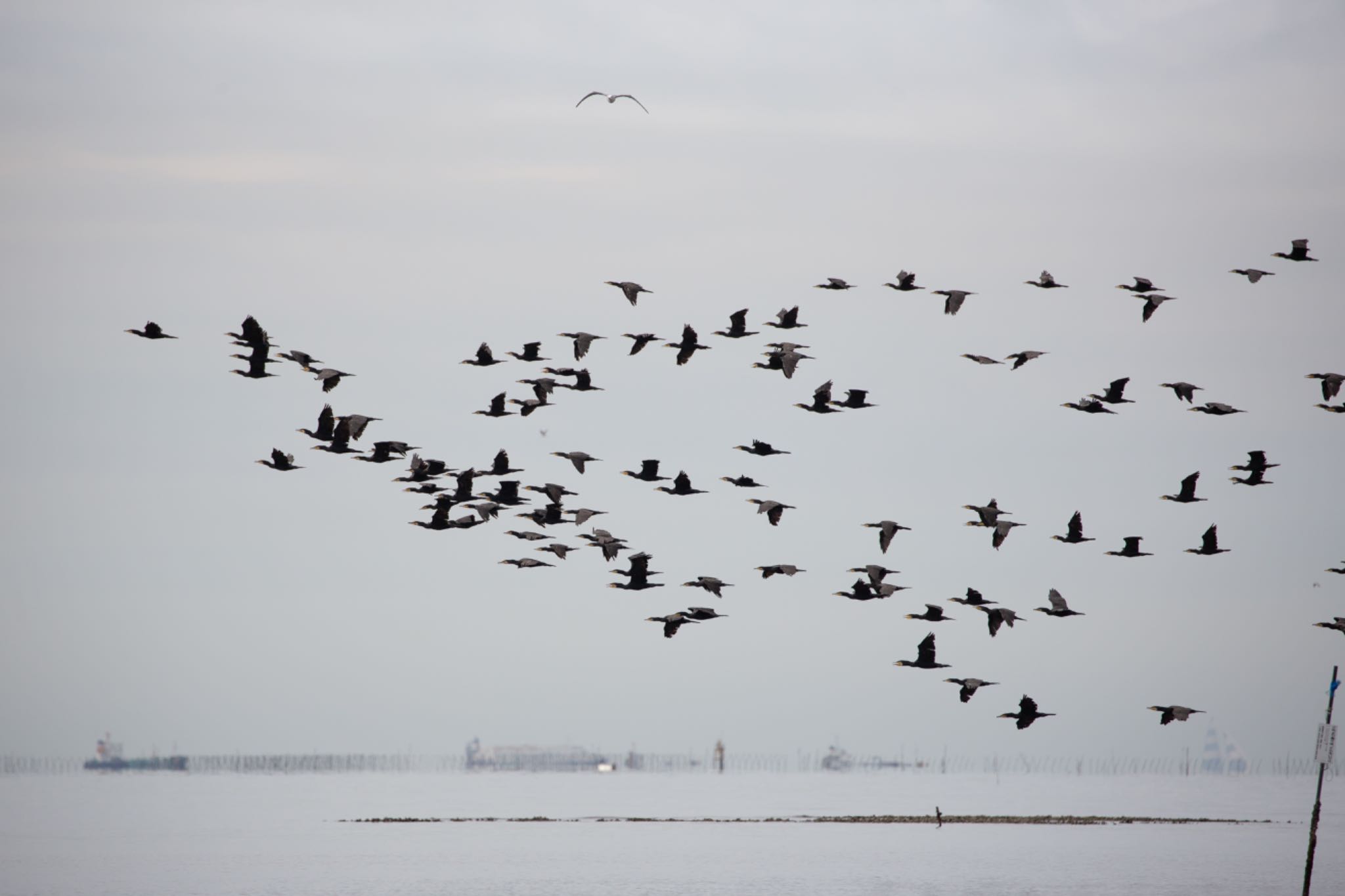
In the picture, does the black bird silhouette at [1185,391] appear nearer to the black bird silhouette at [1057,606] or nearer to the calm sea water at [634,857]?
the black bird silhouette at [1057,606]

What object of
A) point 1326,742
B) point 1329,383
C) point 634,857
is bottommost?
point 634,857

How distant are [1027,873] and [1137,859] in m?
12.7

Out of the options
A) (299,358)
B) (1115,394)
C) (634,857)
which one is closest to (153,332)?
(299,358)

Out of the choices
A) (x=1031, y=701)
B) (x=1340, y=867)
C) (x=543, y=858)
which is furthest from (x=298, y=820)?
(x=1031, y=701)

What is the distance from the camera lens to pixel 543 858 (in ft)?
311

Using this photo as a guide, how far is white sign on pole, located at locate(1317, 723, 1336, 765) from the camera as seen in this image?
49.0 meters

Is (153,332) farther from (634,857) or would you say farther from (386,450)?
(634,857)

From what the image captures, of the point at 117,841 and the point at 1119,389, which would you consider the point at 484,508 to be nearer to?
the point at 1119,389

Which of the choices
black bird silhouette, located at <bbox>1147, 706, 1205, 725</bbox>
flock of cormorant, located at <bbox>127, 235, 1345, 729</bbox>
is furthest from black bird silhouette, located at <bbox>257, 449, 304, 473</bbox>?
black bird silhouette, located at <bbox>1147, 706, 1205, 725</bbox>

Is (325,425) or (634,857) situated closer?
(325,425)

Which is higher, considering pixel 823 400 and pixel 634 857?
pixel 823 400

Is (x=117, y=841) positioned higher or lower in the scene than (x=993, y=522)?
lower

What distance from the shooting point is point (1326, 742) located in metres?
49.5

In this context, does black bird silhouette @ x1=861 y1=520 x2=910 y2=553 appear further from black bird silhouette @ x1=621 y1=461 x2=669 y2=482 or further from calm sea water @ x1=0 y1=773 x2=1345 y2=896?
calm sea water @ x1=0 y1=773 x2=1345 y2=896
